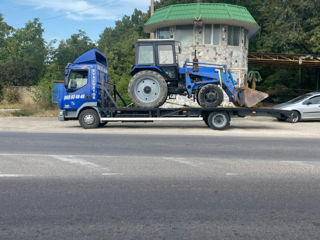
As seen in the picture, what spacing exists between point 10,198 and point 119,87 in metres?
17.9

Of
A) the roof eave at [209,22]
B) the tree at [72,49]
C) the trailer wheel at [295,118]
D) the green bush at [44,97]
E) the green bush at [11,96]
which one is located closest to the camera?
the trailer wheel at [295,118]

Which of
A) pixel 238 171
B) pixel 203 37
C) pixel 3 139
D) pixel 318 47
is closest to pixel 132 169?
pixel 238 171

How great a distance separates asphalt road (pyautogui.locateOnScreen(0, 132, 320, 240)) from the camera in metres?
3.66

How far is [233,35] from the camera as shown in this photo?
23375 millimetres

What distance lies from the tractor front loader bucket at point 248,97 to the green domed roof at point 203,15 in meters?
9.04

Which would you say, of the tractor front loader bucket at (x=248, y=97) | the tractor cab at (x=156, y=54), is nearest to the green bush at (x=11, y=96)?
the tractor cab at (x=156, y=54)

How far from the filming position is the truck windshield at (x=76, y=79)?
1410cm

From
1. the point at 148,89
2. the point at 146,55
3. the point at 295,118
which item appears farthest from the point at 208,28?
the point at 148,89

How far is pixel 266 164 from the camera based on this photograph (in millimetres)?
6930

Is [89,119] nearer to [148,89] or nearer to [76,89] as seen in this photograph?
[76,89]

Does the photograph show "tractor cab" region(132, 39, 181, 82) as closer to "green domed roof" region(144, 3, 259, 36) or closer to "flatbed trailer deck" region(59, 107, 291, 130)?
"flatbed trailer deck" region(59, 107, 291, 130)

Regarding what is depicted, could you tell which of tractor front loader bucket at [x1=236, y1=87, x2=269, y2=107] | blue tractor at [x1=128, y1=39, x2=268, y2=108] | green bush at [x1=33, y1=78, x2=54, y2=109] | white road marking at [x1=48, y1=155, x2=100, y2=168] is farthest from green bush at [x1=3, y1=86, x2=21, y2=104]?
white road marking at [x1=48, y1=155, x2=100, y2=168]

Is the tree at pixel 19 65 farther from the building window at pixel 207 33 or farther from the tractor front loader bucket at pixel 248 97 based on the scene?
the tractor front loader bucket at pixel 248 97

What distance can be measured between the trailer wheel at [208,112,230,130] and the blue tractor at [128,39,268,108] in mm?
399
